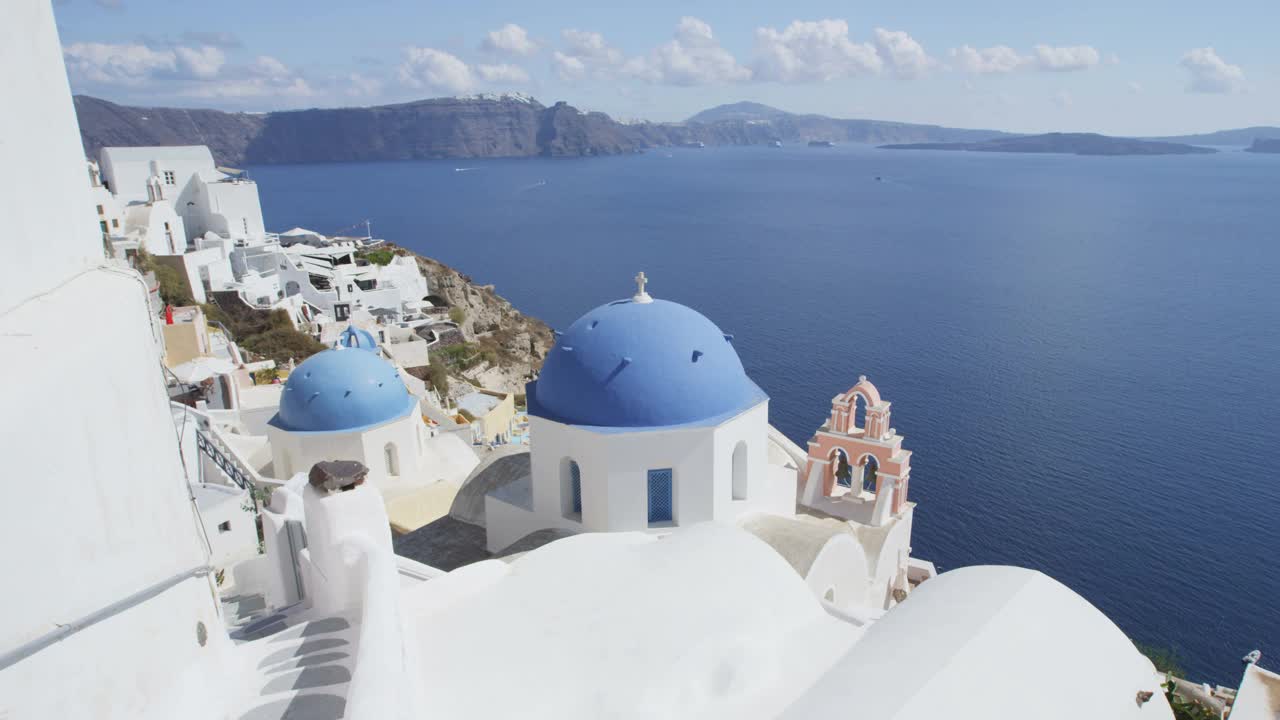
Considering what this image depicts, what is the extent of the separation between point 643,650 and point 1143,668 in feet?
15.6

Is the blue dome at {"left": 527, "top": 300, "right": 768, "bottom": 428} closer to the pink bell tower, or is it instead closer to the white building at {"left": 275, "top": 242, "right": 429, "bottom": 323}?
the pink bell tower

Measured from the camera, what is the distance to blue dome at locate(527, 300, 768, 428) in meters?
12.0

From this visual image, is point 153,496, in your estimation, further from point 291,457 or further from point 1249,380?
point 1249,380

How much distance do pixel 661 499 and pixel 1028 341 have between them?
142ft

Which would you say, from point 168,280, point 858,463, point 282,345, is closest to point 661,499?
point 858,463

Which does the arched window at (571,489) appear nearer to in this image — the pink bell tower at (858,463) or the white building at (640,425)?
the white building at (640,425)

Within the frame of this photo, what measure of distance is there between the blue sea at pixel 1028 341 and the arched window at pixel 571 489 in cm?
2000

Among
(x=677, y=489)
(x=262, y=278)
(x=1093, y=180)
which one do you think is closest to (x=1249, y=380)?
(x=677, y=489)

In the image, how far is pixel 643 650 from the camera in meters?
6.20

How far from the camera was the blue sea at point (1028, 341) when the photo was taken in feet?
93.4

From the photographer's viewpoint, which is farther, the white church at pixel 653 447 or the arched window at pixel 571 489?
the arched window at pixel 571 489

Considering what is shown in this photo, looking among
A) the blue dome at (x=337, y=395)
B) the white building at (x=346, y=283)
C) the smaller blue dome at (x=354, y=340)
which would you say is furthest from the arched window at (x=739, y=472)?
the white building at (x=346, y=283)

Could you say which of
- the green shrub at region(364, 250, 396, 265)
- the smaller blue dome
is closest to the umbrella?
the smaller blue dome

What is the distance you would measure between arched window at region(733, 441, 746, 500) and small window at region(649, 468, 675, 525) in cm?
133
